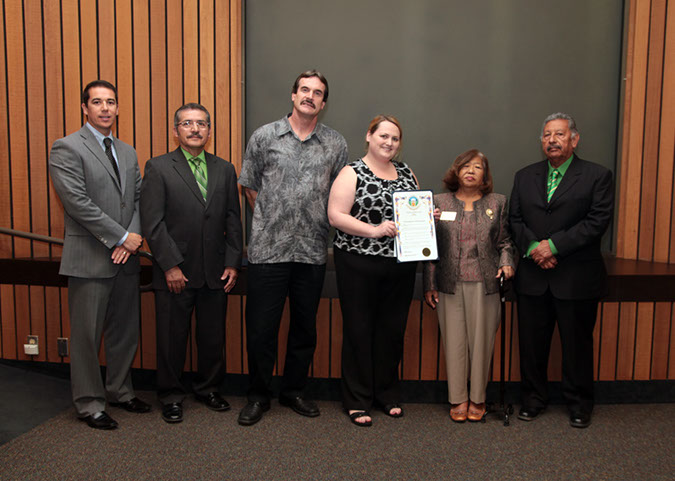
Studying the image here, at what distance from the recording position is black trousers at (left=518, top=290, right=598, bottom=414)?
9.12ft

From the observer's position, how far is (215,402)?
290 centimetres

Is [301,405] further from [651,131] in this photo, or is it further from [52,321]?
[651,131]

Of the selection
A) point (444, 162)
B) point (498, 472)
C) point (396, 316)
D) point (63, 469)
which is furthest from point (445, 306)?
point (63, 469)

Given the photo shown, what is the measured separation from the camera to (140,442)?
2.49 metres

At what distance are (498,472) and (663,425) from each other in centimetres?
132

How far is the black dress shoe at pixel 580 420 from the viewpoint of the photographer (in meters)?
2.76

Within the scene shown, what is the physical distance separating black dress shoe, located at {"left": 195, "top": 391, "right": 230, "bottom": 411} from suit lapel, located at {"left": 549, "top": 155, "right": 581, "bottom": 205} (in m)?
2.31

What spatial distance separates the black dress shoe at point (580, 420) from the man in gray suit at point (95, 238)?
2600mm

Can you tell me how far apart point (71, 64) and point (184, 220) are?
1.90 m

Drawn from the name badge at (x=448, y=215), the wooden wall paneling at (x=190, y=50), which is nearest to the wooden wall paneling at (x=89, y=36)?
the wooden wall paneling at (x=190, y=50)

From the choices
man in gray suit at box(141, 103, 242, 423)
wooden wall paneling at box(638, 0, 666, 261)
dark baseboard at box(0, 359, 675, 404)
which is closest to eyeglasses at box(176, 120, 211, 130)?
man in gray suit at box(141, 103, 242, 423)

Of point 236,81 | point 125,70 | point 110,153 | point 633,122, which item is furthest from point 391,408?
point 125,70

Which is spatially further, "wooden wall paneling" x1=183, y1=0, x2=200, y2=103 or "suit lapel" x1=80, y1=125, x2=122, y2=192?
"wooden wall paneling" x1=183, y1=0, x2=200, y2=103

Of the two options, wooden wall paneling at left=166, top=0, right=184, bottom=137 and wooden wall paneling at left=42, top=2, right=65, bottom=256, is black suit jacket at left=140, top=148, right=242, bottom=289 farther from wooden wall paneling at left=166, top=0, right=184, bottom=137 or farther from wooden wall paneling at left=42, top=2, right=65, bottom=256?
wooden wall paneling at left=42, top=2, right=65, bottom=256
